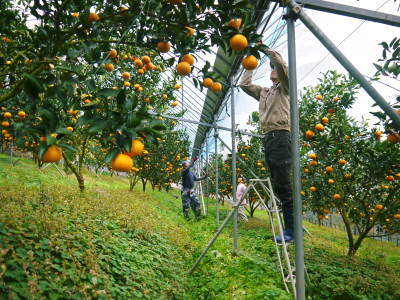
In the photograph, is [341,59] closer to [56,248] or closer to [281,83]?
[281,83]

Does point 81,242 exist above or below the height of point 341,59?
below

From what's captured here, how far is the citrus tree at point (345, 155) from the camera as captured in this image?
4077 millimetres

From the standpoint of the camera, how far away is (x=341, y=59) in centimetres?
144

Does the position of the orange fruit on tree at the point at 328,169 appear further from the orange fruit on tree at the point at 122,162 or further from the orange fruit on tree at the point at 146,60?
the orange fruit on tree at the point at 122,162

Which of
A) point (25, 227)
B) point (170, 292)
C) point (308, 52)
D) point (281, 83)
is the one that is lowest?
point (170, 292)

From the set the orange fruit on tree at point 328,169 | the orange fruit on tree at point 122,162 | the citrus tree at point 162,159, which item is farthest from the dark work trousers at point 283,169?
the citrus tree at point 162,159

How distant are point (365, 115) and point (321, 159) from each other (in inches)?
40.4

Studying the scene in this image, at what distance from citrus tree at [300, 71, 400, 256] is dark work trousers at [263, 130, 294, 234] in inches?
62.6

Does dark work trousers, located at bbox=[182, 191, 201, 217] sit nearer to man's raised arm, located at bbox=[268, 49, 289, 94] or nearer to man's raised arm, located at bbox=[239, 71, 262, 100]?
man's raised arm, located at bbox=[239, 71, 262, 100]

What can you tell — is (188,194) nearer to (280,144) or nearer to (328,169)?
(328,169)

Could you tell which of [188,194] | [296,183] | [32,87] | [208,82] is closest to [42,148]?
[32,87]

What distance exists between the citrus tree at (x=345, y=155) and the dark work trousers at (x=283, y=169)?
1.59 metres

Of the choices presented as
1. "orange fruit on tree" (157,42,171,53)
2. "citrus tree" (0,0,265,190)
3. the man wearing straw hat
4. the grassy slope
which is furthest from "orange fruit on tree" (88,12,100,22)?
the man wearing straw hat

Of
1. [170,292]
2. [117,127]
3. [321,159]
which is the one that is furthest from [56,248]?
[321,159]
